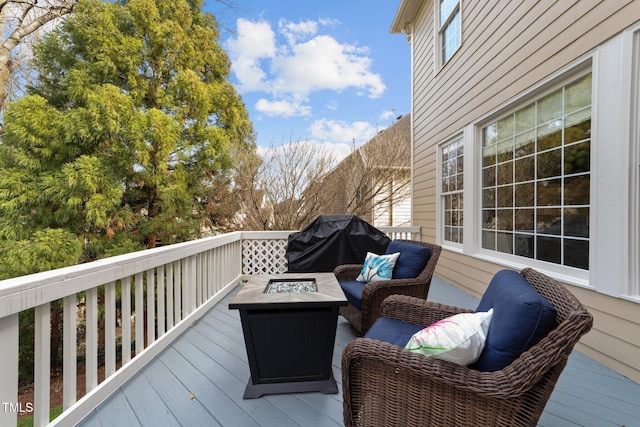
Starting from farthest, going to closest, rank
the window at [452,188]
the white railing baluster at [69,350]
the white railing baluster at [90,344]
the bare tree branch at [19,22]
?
the bare tree branch at [19,22] < the window at [452,188] < the white railing baluster at [90,344] < the white railing baluster at [69,350]

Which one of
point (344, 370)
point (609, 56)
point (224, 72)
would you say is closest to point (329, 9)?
point (224, 72)

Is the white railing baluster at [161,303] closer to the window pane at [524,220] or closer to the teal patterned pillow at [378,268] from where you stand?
the teal patterned pillow at [378,268]

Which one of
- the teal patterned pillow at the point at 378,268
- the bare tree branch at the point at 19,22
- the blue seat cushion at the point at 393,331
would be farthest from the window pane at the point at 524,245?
the bare tree branch at the point at 19,22

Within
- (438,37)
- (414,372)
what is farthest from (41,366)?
(438,37)

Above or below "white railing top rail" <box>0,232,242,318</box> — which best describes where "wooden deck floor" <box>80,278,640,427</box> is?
below

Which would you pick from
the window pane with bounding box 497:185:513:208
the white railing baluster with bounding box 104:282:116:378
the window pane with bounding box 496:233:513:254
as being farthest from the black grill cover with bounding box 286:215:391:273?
the white railing baluster with bounding box 104:282:116:378

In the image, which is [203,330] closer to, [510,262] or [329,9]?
[510,262]

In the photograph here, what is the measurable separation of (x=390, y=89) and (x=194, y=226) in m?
8.72

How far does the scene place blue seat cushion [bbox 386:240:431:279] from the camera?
276cm

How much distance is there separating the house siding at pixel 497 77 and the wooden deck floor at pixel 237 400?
0.32m

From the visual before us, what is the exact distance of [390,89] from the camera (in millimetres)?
11312

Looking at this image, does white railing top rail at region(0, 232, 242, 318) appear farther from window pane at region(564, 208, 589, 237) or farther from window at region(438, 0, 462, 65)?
window at region(438, 0, 462, 65)

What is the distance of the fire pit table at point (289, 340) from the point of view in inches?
73.9

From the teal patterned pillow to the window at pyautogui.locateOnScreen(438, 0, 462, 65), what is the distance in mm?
3565
